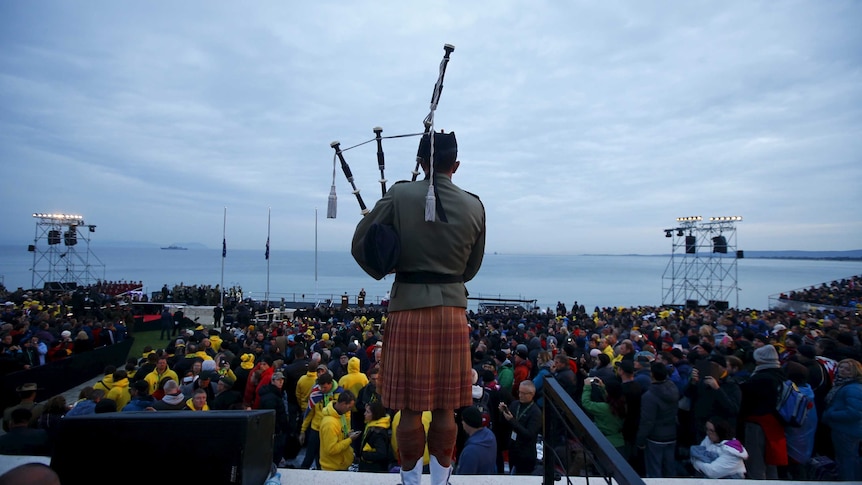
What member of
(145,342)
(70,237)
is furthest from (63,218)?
(145,342)

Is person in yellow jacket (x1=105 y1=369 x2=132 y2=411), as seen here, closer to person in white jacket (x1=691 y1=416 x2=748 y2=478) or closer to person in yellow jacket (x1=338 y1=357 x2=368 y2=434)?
person in yellow jacket (x1=338 y1=357 x2=368 y2=434)

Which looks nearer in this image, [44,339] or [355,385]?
[355,385]

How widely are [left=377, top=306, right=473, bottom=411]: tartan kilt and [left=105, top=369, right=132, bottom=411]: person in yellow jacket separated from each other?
616 centimetres

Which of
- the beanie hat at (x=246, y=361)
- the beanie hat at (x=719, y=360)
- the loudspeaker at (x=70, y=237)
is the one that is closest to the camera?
the beanie hat at (x=719, y=360)

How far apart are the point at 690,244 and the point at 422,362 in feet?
113

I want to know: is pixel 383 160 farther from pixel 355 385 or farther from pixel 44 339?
pixel 44 339

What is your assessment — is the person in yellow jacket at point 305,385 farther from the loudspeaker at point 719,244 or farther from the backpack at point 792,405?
the loudspeaker at point 719,244

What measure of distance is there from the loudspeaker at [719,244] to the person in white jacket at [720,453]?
96.3 ft

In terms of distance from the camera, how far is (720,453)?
4.67 m

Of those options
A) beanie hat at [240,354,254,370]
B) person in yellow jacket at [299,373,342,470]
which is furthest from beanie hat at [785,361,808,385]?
beanie hat at [240,354,254,370]

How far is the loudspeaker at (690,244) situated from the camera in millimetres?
31281

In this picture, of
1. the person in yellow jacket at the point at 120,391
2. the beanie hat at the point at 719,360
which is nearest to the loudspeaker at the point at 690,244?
the beanie hat at the point at 719,360

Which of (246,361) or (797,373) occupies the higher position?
(797,373)

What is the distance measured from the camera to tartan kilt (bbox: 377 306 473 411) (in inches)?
96.6
